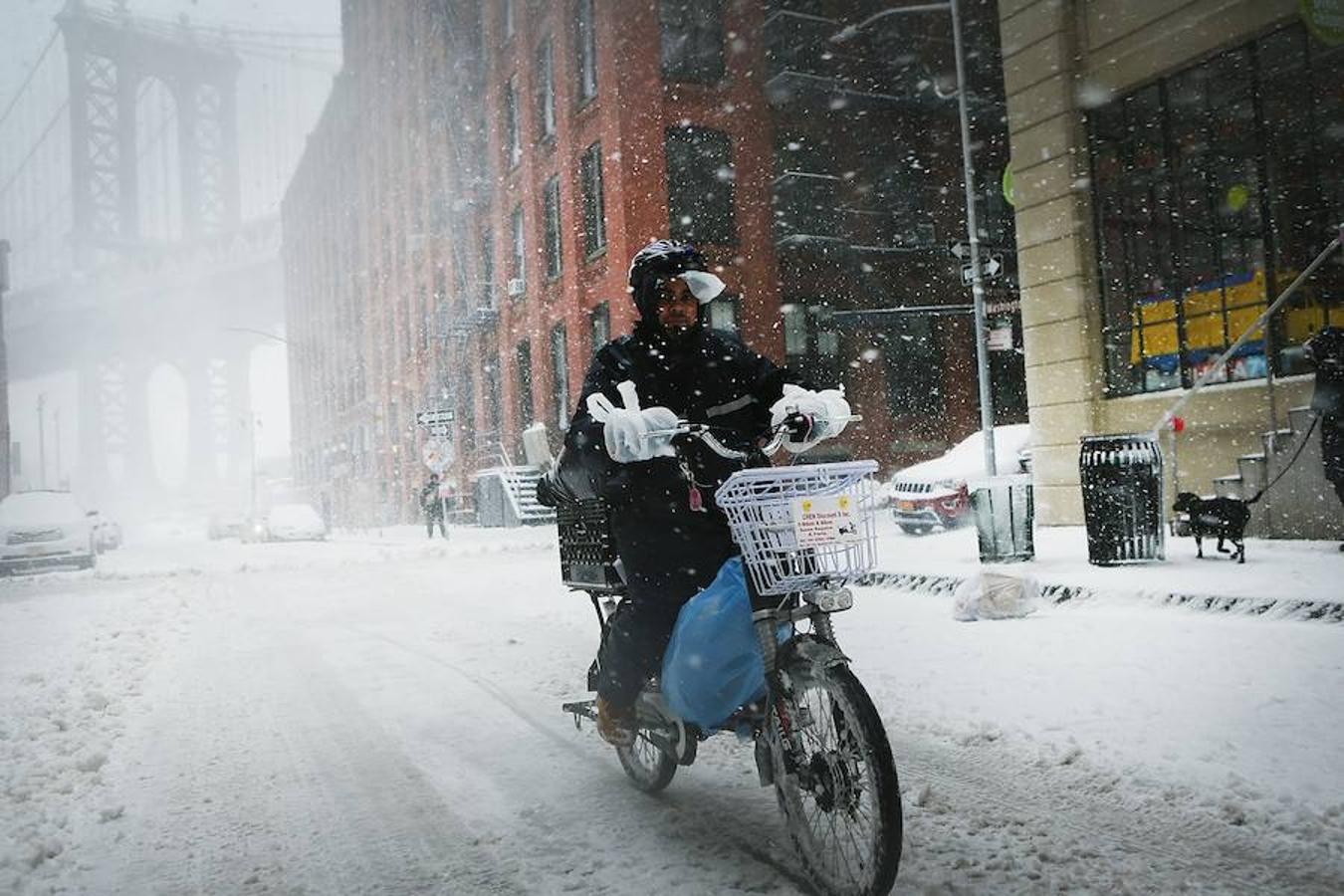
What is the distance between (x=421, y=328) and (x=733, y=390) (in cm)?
3891

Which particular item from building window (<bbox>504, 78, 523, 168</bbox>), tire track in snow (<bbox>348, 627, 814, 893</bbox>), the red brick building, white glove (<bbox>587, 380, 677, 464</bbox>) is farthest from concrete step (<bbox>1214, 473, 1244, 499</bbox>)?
building window (<bbox>504, 78, 523, 168</bbox>)

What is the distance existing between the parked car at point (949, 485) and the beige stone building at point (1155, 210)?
3.52ft

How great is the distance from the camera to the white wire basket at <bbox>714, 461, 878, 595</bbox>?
106 inches

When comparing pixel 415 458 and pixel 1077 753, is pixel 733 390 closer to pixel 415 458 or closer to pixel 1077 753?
pixel 1077 753

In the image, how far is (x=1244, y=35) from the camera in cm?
1112

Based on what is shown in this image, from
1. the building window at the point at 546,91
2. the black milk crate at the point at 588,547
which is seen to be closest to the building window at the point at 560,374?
the building window at the point at 546,91

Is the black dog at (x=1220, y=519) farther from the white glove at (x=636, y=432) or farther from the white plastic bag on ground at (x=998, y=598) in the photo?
the white glove at (x=636, y=432)

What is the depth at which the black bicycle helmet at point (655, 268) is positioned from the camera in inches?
134

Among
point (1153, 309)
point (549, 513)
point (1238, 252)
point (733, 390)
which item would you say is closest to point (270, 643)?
point (733, 390)

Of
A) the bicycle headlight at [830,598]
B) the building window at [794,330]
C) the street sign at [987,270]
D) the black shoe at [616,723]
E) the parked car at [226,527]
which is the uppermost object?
the building window at [794,330]

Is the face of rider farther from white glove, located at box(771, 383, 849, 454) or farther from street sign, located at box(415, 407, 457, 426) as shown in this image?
street sign, located at box(415, 407, 457, 426)

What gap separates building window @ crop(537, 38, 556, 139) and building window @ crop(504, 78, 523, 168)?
1667 millimetres

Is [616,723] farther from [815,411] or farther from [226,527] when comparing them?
[226,527]

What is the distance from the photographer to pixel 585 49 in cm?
2525
